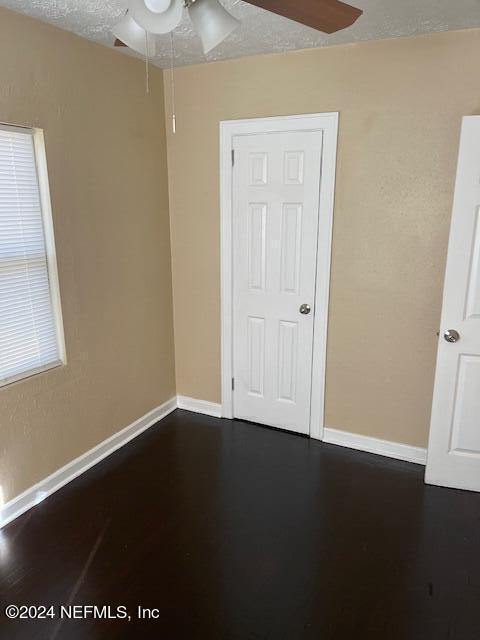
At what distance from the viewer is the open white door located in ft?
7.69

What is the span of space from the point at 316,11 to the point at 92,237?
174cm

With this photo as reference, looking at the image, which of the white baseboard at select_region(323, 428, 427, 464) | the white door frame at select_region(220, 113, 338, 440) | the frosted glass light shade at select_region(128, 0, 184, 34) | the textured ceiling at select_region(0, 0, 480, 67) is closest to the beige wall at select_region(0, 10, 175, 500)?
the textured ceiling at select_region(0, 0, 480, 67)

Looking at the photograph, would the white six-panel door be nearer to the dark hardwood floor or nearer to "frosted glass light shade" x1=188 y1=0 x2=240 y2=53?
the dark hardwood floor

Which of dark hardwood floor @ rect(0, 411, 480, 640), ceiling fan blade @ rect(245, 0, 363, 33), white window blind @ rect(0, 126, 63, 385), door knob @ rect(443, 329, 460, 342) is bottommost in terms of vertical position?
dark hardwood floor @ rect(0, 411, 480, 640)

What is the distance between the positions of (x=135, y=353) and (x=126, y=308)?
1.12ft

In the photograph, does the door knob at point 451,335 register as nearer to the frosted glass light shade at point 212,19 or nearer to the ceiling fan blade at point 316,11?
the ceiling fan blade at point 316,11

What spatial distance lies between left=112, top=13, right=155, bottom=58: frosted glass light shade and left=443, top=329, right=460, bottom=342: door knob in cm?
198

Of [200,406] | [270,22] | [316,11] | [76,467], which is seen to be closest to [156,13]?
[316,11]

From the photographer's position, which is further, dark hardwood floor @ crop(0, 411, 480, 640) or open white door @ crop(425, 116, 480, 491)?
open white door @ crop(425, 116, 480, 491)

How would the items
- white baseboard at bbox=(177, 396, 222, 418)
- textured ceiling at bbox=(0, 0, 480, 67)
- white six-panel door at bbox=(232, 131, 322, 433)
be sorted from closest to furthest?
textured ceiling at bbox=(0, 0, 480, 67) → white six-panel door at bbox=(232, 131, 322, 433) → white baseboard at bbox=(177, 396, 222, 418)

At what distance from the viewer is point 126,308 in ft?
10.1

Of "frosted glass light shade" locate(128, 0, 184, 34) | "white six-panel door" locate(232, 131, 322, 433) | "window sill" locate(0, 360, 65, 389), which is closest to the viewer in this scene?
"frosted glass light shade" locate(128, 0, 184, 34)

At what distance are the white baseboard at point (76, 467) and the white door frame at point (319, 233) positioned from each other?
568mm

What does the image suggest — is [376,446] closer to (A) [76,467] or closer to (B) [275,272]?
(B) [275,272]
